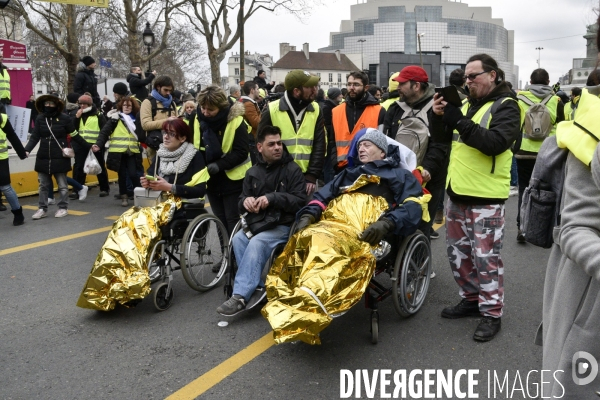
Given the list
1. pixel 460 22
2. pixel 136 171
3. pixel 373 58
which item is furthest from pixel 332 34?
pixel 136 171

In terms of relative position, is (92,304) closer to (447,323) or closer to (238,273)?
(238,273)

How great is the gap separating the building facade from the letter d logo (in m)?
115

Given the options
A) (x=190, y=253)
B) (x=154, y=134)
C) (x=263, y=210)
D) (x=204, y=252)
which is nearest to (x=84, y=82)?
(x=154, y=134)

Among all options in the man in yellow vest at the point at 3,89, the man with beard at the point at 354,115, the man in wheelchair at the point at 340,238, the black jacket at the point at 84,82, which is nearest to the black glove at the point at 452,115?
the man in wheelchair at the point at 340,238

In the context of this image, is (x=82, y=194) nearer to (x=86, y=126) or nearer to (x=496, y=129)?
(x=86, y=126)

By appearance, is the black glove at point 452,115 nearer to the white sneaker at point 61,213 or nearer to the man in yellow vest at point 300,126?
the man in yellow vest at point 300,126

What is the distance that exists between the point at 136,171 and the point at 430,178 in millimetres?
5794

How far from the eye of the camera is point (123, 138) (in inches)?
351

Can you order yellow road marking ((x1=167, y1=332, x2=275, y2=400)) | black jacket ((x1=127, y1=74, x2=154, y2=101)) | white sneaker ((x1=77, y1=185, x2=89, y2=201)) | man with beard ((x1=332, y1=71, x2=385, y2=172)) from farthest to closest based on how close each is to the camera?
black jacket ((x1=127, y1=74, x2=154, y2=101)) → white sneaker ((x1=77, y1=185, x2=89, y2=201)) → man with beard ((x1=332, y1=71, x2=385, y2=172)) → yellow road marking ((x1=167, y1=332, x2=275, y2=400))

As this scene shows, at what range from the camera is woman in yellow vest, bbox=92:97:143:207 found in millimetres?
8875

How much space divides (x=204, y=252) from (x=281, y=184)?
999 mm

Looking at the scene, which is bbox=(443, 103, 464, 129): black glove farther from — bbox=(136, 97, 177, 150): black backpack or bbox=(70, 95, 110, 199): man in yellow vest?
bbox=(70, 95, 110, 199): man in yellow vest

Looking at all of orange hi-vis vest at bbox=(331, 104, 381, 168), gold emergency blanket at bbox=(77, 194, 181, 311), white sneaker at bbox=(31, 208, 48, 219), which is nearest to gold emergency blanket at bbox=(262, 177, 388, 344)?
gold emergency blanket at bbox=(77, 194, 181, 311)

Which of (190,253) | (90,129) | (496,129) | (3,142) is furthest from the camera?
(90,129)
